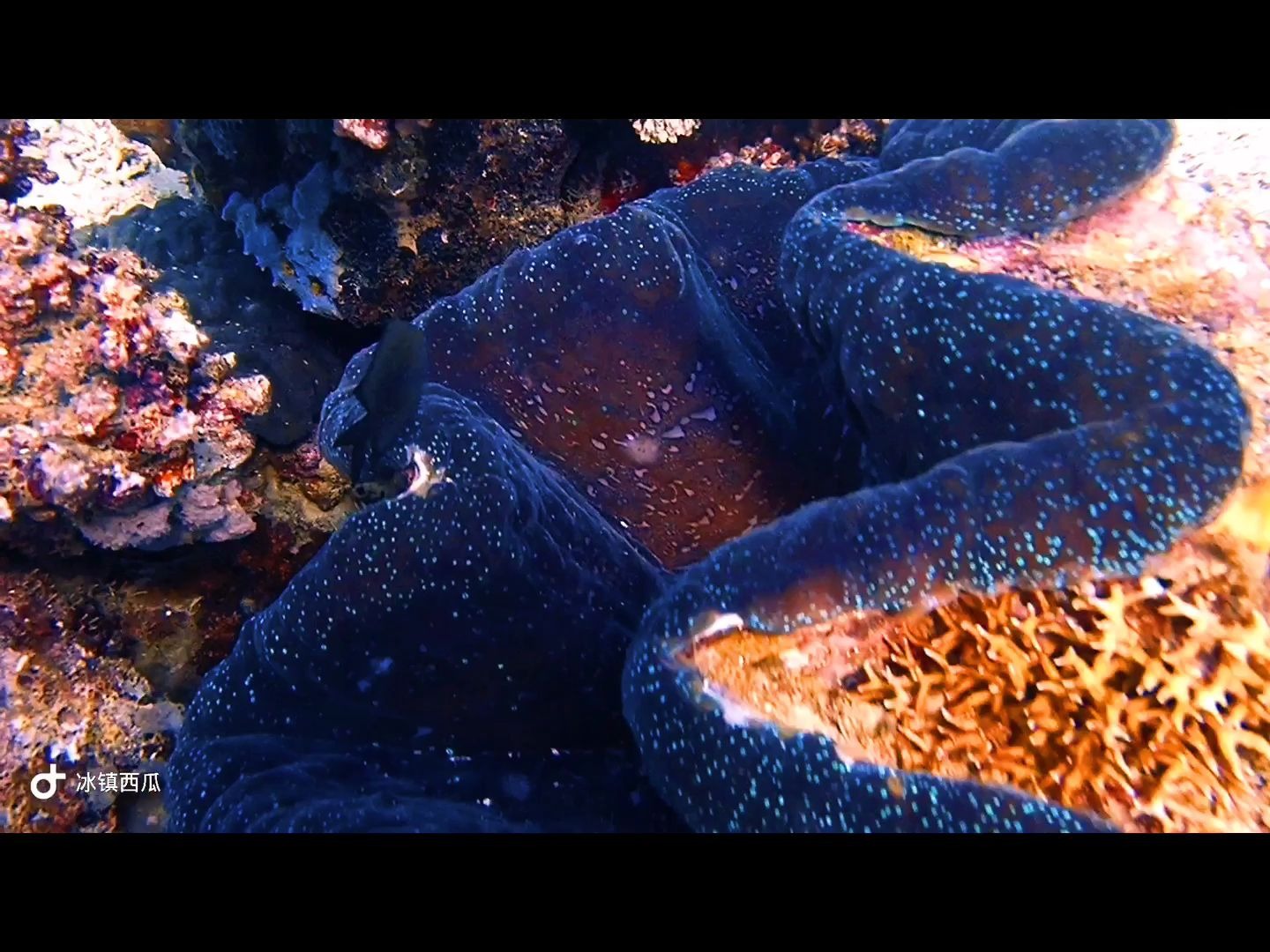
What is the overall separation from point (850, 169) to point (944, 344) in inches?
46.5

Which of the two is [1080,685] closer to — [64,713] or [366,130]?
[366,130]

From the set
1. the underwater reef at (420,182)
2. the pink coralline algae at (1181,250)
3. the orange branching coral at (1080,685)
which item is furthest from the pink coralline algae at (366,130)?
the orange branching coral at (1080,685)

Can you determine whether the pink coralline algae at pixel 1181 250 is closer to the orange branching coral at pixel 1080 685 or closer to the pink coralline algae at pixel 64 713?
the orange branching coral at pixel 1080 685

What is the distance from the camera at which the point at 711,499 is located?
2.31 meters

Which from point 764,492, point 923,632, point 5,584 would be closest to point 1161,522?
point 923,632

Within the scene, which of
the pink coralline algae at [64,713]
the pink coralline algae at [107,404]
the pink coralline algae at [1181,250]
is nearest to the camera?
the pink coralline algae at [1181,250]

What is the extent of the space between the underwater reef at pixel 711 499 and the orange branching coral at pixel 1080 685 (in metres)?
0.01

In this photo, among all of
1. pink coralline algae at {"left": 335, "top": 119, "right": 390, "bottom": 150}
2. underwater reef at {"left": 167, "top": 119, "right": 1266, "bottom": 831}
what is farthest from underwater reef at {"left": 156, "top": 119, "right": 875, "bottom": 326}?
underwater reef at {"left": 167, "top": 119, "right": 1266, "bottom": 831}

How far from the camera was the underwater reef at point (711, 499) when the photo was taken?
1.22 meters

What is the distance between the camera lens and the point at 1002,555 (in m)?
1.22

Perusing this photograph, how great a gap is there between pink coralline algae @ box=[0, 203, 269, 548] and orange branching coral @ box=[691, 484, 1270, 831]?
2.46m

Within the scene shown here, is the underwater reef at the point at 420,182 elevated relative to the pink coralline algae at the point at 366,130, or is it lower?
lower
